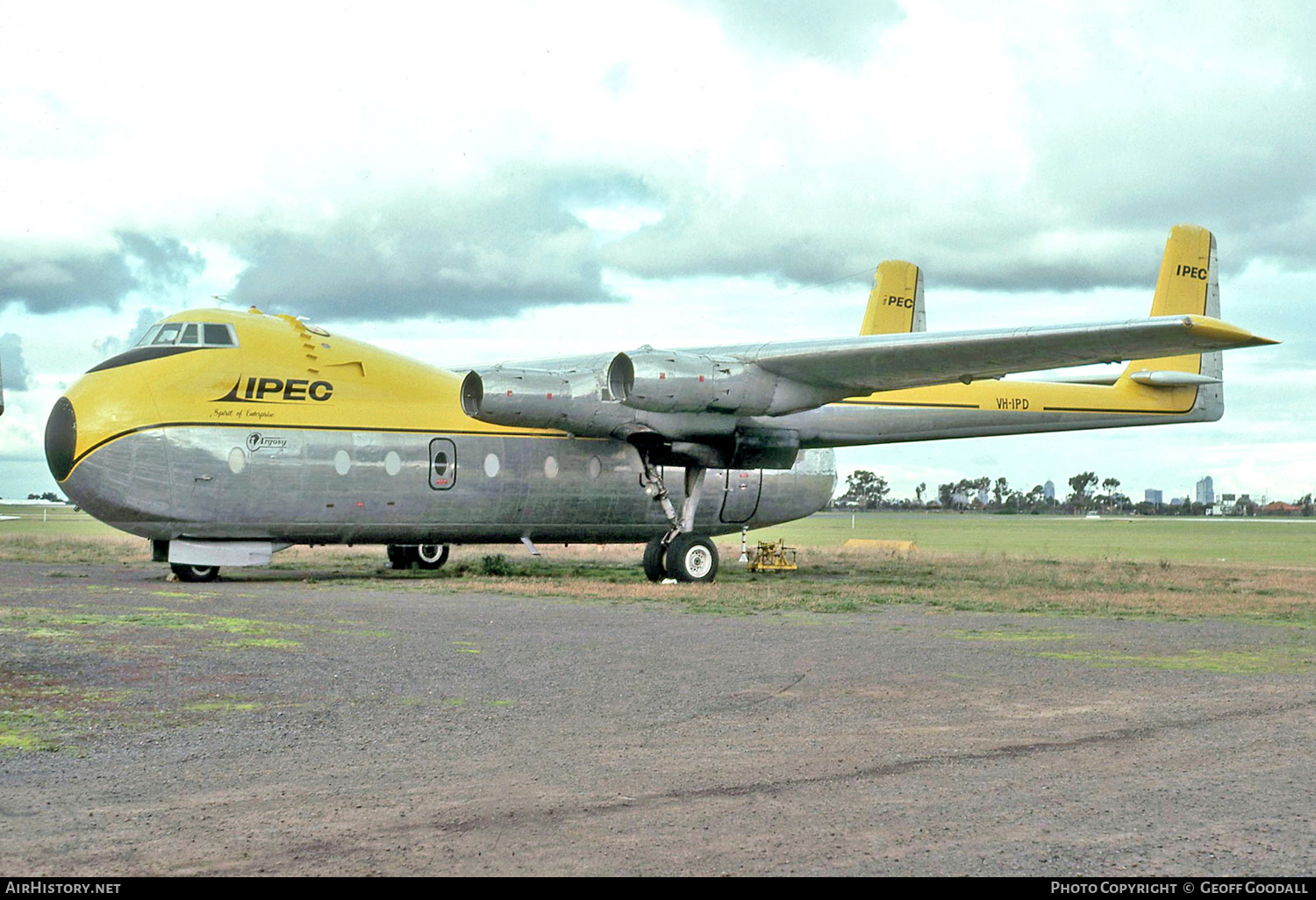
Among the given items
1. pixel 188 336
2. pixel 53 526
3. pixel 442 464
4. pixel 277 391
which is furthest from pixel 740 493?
pixel 53 526

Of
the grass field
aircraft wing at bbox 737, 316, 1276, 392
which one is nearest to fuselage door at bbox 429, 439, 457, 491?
the grass field

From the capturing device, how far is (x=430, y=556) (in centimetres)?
2484

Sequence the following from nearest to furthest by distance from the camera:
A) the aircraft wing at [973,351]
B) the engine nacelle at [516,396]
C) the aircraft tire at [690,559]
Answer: the aircraft wing at [973,351]
the engine nacelle at [516,396]
the aircraft tire at [690,559]

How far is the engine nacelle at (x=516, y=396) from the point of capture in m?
19.6

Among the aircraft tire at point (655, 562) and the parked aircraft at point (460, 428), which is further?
the aircraft tire at point (655, 562)

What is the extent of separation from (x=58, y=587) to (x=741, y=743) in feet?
47.2

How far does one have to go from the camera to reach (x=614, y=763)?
6219mm

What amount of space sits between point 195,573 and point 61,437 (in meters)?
3.19

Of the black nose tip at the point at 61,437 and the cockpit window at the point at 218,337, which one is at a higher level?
the cockpit window at the point at 218,337

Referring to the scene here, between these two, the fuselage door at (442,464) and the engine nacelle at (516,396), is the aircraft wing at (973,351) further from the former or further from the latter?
the fuselage door at (442,464)

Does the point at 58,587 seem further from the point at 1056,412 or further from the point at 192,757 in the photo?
the point at 1056,412

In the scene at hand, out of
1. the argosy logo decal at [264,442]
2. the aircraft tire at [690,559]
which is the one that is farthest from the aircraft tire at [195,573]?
the aircraft tire at [690,559]

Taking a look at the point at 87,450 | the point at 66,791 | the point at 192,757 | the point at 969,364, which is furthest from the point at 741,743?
the point at 87,450

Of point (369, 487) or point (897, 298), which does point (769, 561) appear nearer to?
point (897, 298)
